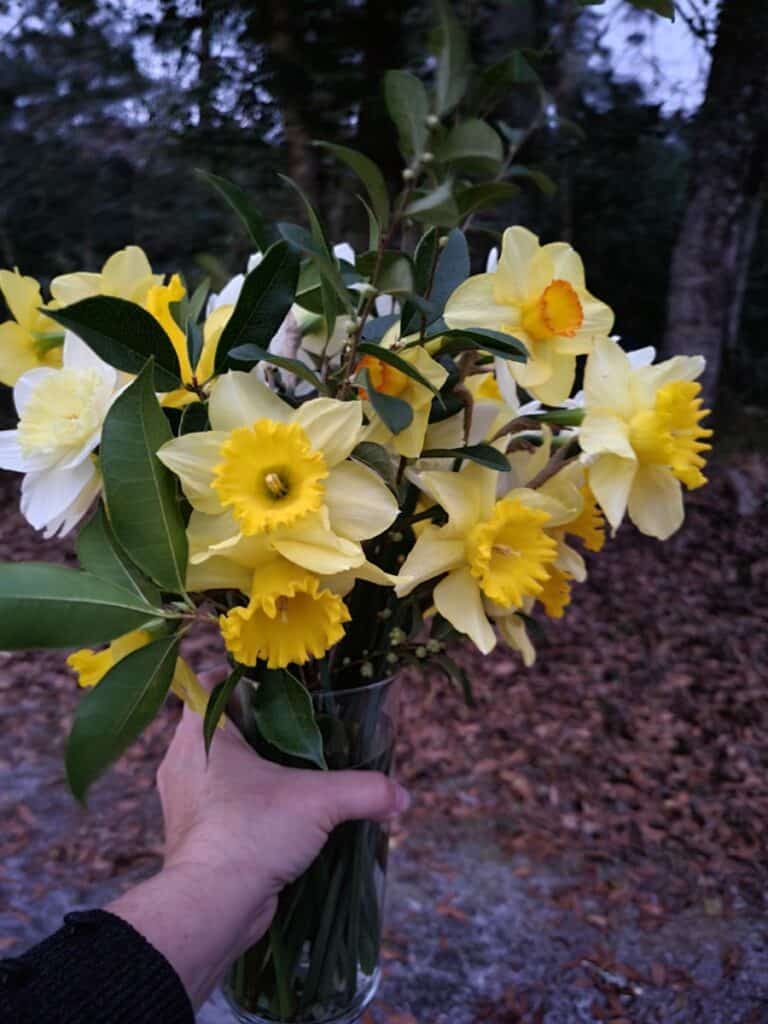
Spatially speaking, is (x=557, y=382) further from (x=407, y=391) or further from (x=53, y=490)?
(x=53, y=490)

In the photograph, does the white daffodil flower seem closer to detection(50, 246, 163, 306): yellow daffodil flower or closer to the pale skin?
detection(50, 246, 163, 306): yellow daffodil flower

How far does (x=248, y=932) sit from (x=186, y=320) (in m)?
0.55

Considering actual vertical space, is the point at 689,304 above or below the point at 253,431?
above

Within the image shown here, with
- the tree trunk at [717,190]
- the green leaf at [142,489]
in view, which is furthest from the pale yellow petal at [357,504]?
the tree trunk at [717,190]

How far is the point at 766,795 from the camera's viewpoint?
212 cm

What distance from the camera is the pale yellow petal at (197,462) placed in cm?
56

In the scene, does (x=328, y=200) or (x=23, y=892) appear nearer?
(x=23, y=892)

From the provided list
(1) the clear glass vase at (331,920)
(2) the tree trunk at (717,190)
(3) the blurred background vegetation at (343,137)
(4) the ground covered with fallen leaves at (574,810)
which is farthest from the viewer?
(2) the tree trunk at (717,190)

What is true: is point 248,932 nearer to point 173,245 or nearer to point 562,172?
point 173,245

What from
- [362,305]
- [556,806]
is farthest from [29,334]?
[556,806]

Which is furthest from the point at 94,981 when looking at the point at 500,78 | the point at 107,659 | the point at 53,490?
the point at 500,78

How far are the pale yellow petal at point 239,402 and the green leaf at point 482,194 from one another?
0.18 meters

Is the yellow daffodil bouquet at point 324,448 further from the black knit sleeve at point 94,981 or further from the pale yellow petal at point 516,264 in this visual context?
the black knit sleeve at point 94,981

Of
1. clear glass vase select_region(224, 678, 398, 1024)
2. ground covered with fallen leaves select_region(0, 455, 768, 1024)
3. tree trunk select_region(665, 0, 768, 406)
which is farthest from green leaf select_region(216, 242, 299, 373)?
tree trunk select_region(665, 0, 768, 406)
